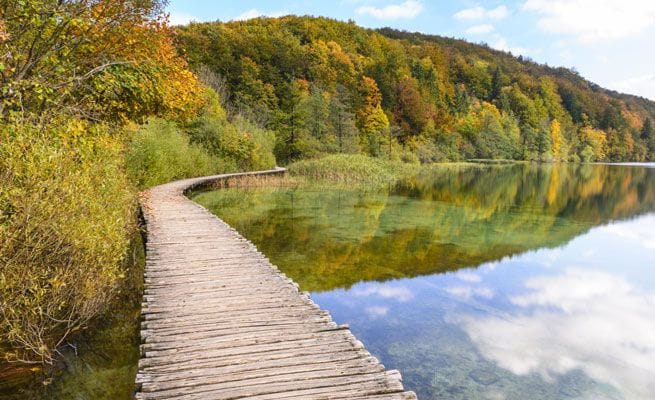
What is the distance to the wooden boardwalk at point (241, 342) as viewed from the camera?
3.70 meters

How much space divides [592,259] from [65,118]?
44.5ft

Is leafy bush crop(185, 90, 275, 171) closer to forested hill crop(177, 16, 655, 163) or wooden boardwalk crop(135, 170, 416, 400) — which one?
forested hill crop(177, 16, 655, 163)

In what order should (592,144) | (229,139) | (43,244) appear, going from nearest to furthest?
(43,244) < (229,139) < (592,144)

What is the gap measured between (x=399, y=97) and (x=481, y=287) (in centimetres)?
6418

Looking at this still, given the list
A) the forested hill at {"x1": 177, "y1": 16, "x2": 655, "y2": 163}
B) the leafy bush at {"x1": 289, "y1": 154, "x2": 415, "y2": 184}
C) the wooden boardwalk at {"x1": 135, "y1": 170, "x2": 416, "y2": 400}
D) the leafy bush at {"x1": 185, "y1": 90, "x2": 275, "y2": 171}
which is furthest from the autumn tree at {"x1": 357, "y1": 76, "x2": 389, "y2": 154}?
the wooden boardwalk at {"x1": 135, "y1": 170, "x2": 416, "y2": 400}

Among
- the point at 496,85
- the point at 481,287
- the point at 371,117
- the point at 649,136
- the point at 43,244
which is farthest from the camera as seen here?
the point at 649,136

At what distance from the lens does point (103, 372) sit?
227 inches

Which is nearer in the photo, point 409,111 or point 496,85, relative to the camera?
point 409,111

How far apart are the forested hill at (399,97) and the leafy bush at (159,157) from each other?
17547mm

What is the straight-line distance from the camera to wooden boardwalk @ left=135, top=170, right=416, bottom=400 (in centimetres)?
370

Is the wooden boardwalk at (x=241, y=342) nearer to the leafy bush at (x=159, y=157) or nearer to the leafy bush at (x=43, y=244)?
the leafy bush at (x=43, y=244)

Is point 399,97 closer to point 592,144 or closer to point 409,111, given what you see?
point 409,111

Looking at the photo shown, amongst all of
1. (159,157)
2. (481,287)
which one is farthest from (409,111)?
(481,287)

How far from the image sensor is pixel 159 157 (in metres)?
20.3
